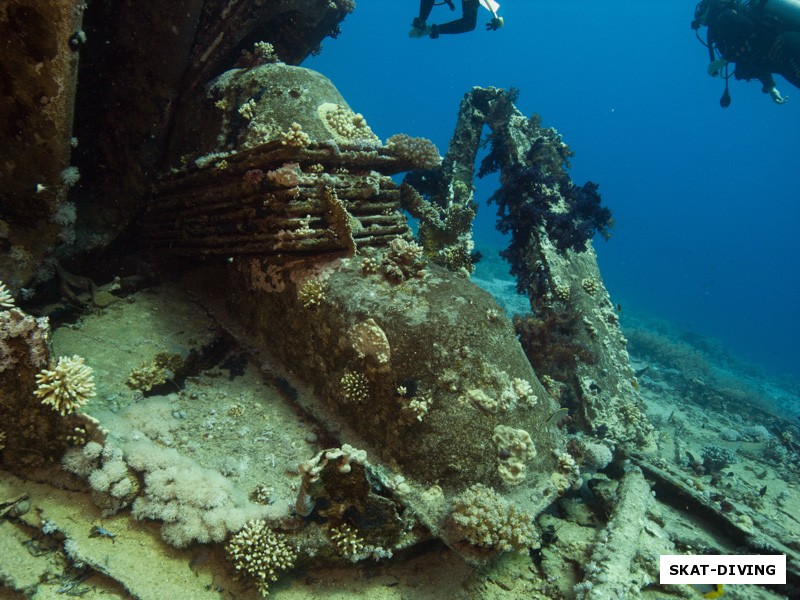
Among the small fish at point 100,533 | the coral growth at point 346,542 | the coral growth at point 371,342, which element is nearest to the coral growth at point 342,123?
the coral growth at point 371,342

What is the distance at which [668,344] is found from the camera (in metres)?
24.5

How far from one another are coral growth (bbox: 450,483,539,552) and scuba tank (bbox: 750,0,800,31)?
20.1 m

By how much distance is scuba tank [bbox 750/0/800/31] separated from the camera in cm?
1462

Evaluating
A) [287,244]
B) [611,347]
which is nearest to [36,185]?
[287,244]

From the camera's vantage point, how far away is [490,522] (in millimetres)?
4867

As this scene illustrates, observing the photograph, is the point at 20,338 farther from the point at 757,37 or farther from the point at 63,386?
the point at 757,37

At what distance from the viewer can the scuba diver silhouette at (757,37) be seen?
1484 cm

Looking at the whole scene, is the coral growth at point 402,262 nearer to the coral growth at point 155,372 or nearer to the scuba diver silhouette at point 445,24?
the coral growth at point 155,372

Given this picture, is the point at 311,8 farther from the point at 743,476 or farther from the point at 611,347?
the point at 743,476

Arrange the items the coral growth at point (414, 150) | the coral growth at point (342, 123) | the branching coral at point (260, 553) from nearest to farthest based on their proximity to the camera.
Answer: the branching coral at point (260, 553)
the coral growth at point (414, 150)
the coral growth at point (342, 123)

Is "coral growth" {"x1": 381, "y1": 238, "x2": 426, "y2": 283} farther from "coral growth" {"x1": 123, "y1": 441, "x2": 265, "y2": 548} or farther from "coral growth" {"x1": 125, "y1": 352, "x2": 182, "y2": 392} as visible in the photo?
"coral growth" {"x1": 125, "y1": 352, "x2": 182, "y2": 392}

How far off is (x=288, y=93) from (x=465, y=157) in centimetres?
598

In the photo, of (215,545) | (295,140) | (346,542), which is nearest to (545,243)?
(295,140)

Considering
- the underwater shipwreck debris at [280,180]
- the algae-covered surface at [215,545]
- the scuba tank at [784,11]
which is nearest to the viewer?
the algae-covered surface at [215,545]
